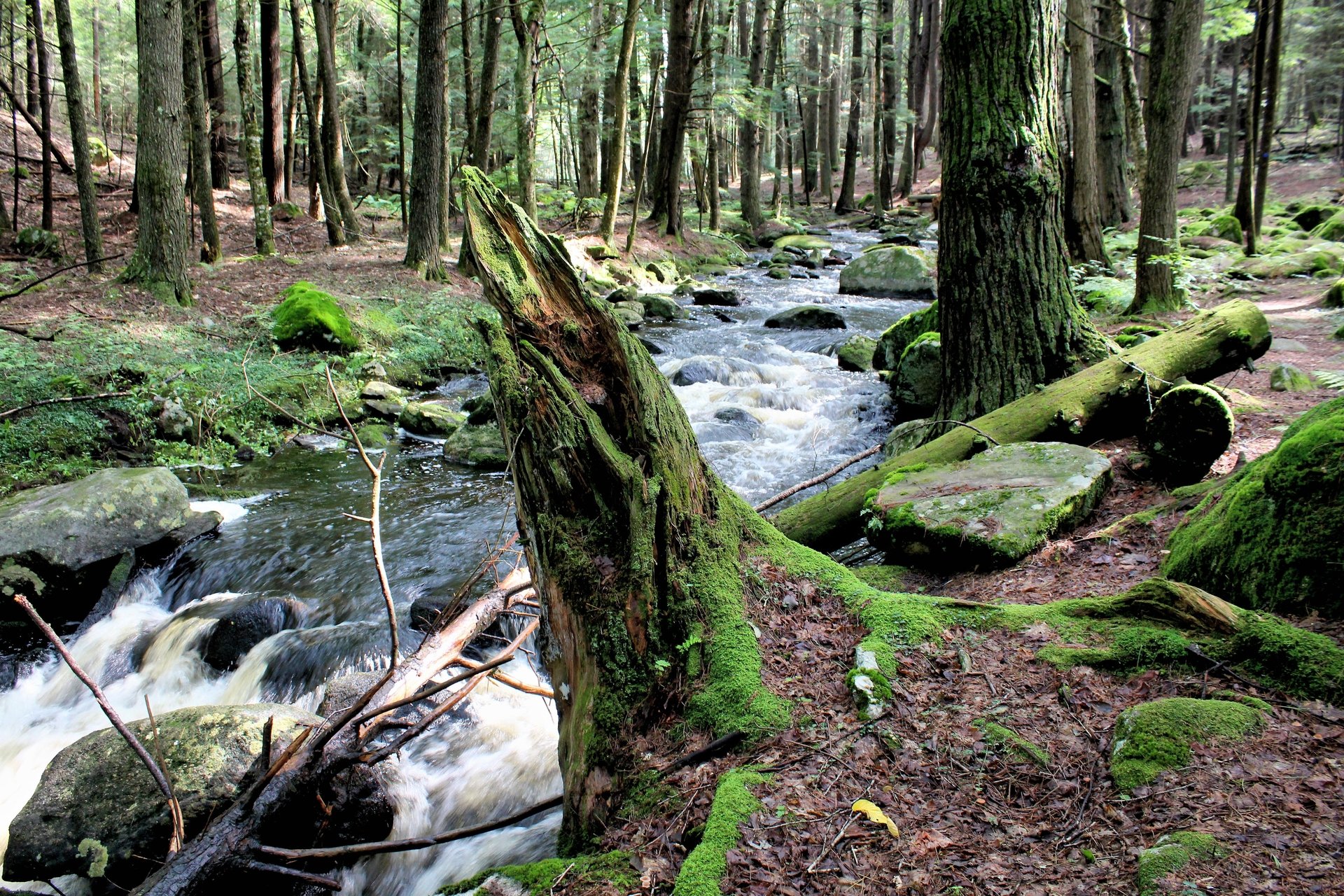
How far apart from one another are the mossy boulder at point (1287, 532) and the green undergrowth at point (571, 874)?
2.52 m

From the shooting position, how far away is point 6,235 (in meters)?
14.2

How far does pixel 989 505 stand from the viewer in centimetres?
453

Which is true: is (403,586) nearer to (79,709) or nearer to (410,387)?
(79,709)

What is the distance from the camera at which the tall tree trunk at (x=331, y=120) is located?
52.7ft

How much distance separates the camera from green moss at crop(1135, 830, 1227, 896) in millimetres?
1738

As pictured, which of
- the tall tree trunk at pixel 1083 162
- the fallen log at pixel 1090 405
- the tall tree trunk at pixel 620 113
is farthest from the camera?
the tall tree trunk at pixel 620 113

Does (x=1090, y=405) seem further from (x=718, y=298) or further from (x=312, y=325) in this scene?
(x=718, y=298)

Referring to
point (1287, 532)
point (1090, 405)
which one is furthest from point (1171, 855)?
point (1090, 405)

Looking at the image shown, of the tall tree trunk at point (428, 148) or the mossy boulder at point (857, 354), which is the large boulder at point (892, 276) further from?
the tall tree trunk at point (428, 148)

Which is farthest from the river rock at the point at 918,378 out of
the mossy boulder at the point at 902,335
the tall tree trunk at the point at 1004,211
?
the tall tree trunk at the point at 1004,211

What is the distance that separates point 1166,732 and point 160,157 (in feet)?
44.4

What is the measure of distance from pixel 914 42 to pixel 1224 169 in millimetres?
13782

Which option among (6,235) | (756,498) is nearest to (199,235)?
(6,235)

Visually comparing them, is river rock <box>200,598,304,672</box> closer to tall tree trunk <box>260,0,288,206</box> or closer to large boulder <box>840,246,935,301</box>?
tall tree trunk <box>260,0,288,206</box>
